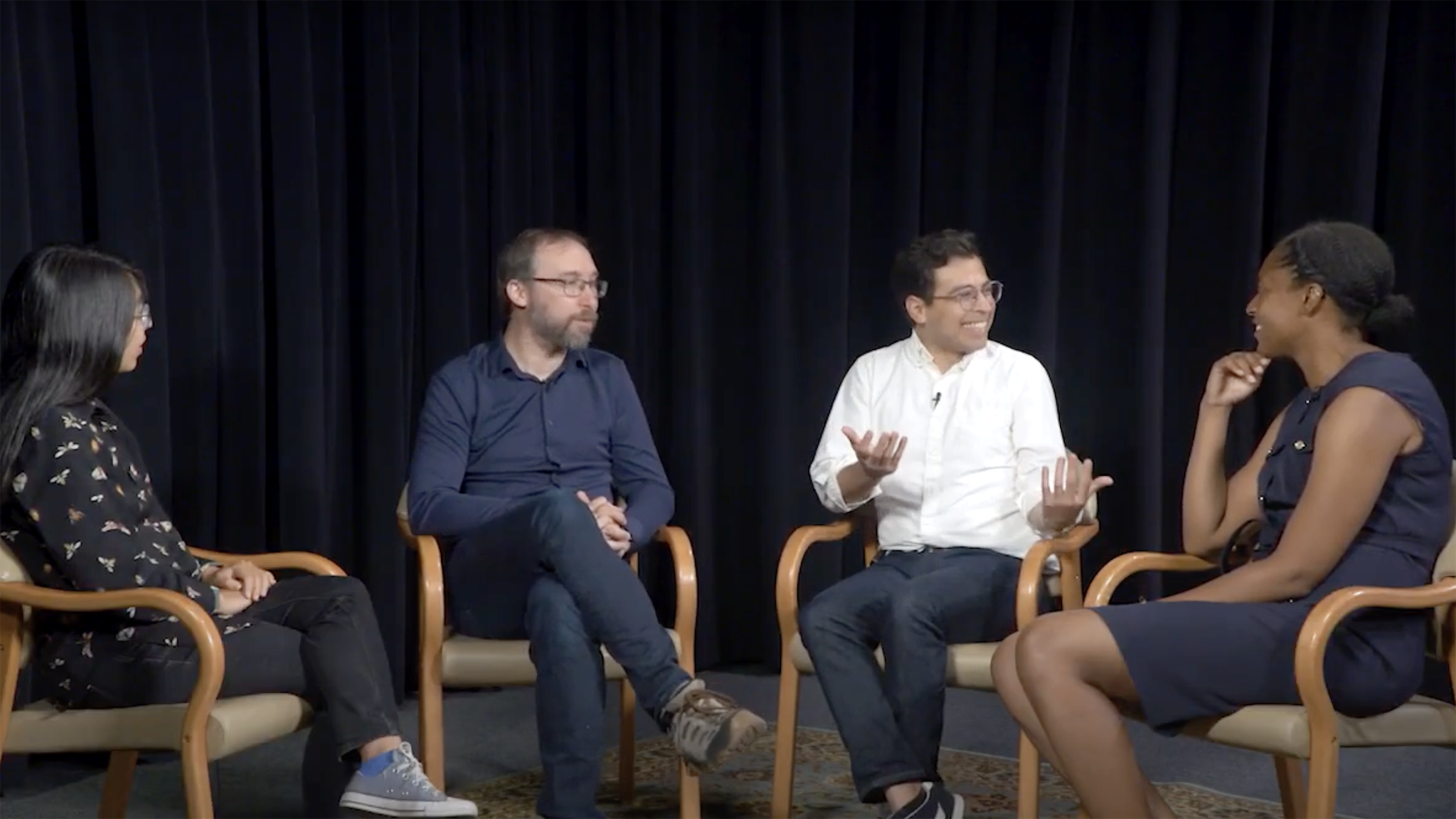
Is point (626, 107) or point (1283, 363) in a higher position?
point (626, 107)

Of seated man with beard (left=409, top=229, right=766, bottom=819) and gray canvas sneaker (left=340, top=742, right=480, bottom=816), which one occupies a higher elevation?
seated man with beard (left=409, top=229, right=766, bottom=819)

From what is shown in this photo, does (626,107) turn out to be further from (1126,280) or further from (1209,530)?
(1209,530)

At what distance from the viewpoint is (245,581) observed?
9.32 feet

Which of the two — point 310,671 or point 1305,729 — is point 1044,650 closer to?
point 1305,729

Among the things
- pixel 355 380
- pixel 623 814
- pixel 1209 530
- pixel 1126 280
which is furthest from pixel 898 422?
pixel 355 380

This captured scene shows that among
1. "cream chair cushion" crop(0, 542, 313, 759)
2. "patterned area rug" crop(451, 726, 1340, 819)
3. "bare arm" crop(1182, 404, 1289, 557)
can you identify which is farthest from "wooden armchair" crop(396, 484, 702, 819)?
"bare arm" crop(1182, 404, 1289, 557)

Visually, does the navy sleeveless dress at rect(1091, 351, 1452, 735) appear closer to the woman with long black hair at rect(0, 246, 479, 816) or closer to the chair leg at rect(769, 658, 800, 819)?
the chair leg at rect(769, 658, 800, 819)

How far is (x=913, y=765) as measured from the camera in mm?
2867

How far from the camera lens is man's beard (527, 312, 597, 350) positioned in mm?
3404

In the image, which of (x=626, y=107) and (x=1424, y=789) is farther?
(x=626, y=107)

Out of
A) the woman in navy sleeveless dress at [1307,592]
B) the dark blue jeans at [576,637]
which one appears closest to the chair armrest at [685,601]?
the dark blue jeans at [576,637]

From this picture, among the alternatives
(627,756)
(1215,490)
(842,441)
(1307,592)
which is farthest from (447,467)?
(1307,592)

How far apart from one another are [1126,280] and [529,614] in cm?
226

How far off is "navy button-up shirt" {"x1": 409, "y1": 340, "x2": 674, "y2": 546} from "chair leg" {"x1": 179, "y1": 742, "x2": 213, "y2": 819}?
87cm
